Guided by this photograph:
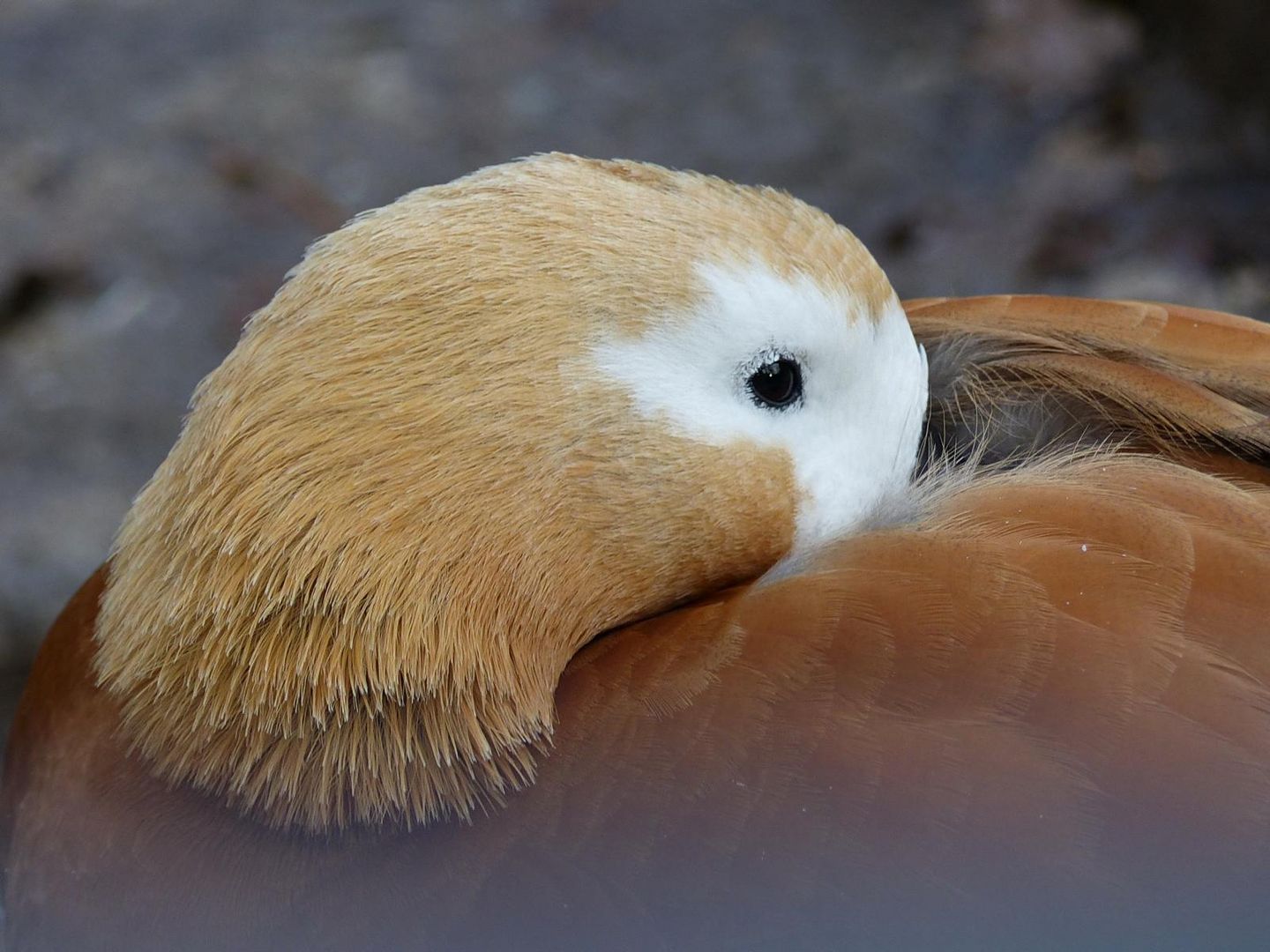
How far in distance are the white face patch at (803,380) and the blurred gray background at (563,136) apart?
1234 mm

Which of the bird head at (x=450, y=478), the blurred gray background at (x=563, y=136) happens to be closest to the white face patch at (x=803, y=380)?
the bird head at (x=450, y=478)

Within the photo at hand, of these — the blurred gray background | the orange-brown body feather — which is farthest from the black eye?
the blurred gray background

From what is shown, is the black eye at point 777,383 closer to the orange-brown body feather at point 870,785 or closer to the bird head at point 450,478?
the bird head at point 450,478

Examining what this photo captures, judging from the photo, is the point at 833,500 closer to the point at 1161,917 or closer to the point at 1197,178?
the point at 1161,917

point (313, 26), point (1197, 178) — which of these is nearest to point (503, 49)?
point (313, 26)

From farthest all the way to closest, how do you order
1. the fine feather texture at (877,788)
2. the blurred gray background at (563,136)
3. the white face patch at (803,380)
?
the blurred gray background at (563,136), the white face patch at (803,380), the fine feather texture at (877,788)

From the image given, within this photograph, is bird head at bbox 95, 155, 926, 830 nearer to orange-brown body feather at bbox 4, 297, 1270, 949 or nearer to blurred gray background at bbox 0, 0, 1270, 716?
orange-brown body feather at bbox 4, 297, 1270, 949

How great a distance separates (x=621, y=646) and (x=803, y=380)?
9.8 inches

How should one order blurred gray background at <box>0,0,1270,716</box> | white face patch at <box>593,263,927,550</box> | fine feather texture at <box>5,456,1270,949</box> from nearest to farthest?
1. fine feather texture at <box>5,456,1270,949</box>
2. white face patch at <box>593,263,927,550</box>
3. blurred gray background at <box>0,0,1270,716</box>

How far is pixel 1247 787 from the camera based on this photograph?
90 centimetres

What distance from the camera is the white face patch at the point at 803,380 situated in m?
1.04

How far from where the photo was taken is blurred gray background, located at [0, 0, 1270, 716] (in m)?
2.22

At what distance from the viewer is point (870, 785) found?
3.04 feet

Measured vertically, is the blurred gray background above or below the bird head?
below
